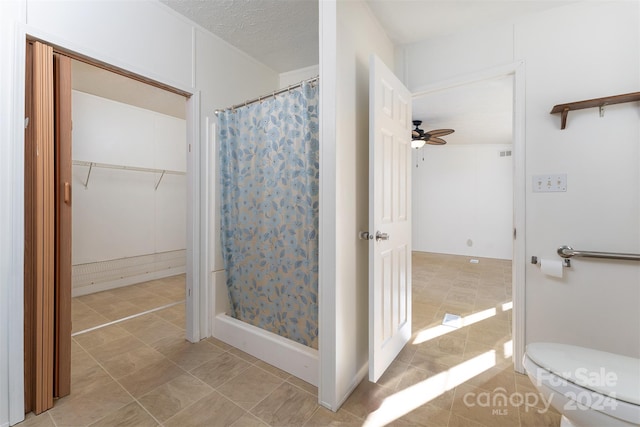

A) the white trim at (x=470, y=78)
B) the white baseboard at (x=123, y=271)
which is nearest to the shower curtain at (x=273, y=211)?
the white trim at (x=470, y=78)

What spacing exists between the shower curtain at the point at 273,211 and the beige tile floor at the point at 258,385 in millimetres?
363

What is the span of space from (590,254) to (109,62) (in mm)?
3146

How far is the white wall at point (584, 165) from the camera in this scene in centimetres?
154

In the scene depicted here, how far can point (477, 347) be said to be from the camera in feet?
6.88

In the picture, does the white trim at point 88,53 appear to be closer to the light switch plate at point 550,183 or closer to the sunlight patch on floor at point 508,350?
the light switch plate at point 550,183

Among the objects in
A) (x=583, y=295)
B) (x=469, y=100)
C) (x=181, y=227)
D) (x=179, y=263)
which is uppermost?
(x=469, y=100)

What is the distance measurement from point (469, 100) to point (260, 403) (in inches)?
145

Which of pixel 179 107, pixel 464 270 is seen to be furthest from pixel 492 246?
pixel 179 107

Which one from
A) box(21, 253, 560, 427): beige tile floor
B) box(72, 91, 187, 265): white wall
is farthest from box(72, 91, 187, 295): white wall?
box(21, 253, 560, 427): beige tile floor

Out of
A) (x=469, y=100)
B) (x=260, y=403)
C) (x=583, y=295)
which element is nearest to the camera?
(x=260, y=403)

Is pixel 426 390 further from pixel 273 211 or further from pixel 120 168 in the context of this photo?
pixel 120 168

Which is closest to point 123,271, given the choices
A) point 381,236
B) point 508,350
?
point 381,236

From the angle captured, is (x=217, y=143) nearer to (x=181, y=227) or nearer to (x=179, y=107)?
(x=179, y=107)

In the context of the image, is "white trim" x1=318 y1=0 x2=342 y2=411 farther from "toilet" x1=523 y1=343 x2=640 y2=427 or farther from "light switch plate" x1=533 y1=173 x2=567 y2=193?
"light switch plate" x1=533 y1=173 x2=567 y2=193
